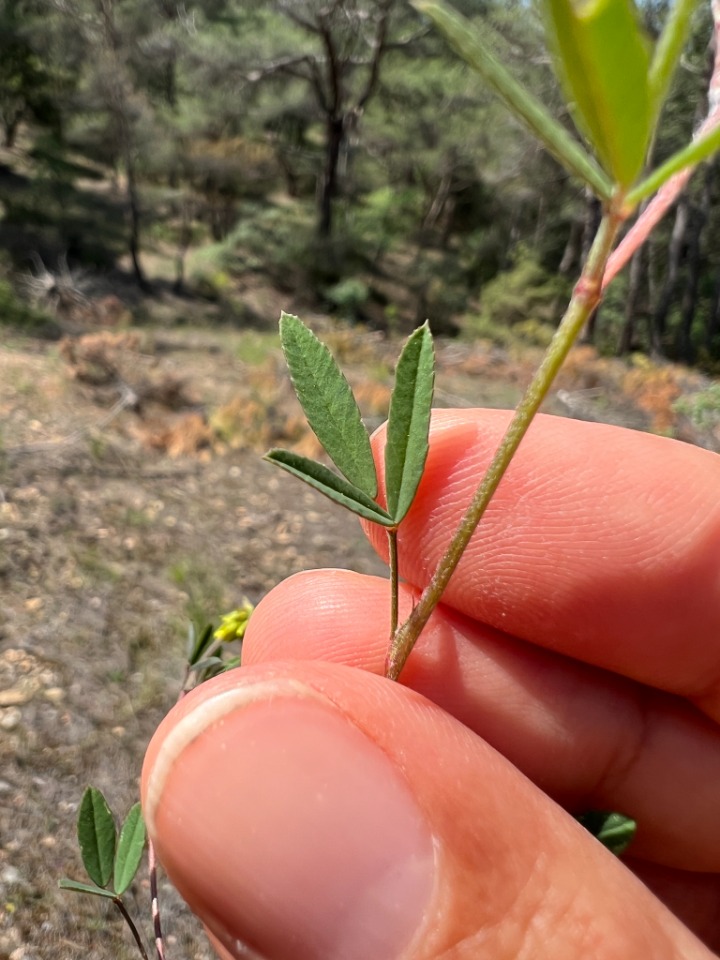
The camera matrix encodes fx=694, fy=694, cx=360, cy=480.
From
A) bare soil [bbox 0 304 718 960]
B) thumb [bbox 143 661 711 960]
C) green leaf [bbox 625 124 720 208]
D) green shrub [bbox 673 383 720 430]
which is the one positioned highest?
green leaf [bbox 625 124 720 208]

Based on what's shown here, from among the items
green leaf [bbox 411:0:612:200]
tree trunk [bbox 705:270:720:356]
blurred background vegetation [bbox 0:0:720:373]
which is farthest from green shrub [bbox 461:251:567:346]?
green leaf [bbox 411:0:612:200]

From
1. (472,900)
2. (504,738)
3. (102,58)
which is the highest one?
(102,58)

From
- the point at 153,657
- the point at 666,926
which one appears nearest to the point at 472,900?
the point at 666,926

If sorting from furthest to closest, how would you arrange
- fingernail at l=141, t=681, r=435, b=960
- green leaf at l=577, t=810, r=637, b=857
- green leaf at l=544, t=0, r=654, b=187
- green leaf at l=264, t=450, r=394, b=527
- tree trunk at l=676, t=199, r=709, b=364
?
tree trunk at l=676, t=199, r=709, b=364 < green leaf at l=577, t=810, r=637, b=857 < fingernail at l=141, t=681, r=435, b=960 < green leaf at l=264, t=450, r=394, b=527 < green leaf at l=544, t=0, r=654, b=187

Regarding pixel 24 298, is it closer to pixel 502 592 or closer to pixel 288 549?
pixel 288 549

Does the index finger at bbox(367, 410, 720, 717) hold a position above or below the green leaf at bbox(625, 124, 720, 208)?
below

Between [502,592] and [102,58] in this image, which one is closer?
[502,592]

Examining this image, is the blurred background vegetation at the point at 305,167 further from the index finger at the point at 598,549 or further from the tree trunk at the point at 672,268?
the index finger at the point at 598,549

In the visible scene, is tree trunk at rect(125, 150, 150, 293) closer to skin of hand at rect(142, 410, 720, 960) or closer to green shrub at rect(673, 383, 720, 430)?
green shrub at rect(673, 383, 720, 430)
